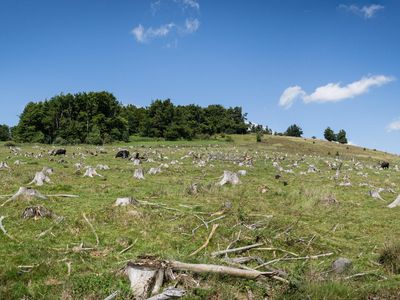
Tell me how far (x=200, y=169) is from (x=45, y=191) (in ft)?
55.5

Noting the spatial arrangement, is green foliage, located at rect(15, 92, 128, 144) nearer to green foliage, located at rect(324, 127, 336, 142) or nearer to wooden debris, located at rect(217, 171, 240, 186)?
wooden debris, located at rect(217, 171, 240, 186)

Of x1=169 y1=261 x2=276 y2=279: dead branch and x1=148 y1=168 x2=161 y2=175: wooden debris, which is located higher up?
x1=148 y1=168 x2=161 y2=175: wooden debris

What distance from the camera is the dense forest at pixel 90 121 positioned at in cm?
10000

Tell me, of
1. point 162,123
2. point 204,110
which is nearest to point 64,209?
point 162,123

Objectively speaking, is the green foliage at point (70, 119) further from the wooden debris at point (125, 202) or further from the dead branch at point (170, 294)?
the dead branch at point (170, 294)

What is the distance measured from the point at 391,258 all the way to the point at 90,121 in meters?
98.6

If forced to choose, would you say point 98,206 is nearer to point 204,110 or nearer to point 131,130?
point 131,130

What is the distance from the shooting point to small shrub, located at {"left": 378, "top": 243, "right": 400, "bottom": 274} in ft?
38.6

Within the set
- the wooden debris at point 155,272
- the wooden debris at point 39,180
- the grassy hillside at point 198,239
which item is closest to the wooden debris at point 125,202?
the grassy hillside at point 198,239

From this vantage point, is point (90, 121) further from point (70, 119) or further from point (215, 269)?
point (215, 269)

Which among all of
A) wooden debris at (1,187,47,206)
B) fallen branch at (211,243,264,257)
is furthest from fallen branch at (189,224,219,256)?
wooden debris at (1,187,47,206)

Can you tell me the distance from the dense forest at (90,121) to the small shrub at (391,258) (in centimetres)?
7753

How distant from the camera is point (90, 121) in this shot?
10500 cm

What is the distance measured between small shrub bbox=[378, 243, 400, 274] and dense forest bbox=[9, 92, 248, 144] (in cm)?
7753
